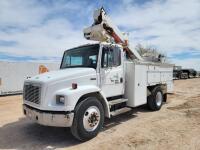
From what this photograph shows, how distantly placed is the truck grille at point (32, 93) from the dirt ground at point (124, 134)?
102 cm

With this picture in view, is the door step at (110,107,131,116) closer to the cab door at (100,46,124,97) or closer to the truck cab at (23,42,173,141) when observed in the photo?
the truck cab at (23,42,173,141)

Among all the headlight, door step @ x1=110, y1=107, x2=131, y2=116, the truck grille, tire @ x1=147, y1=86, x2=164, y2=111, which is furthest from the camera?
tire @ x1=147, y1=86, x2=164, y2=111

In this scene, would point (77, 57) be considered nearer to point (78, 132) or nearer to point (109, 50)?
point (109, 50)

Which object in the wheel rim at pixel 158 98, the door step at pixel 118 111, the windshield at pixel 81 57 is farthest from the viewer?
the wheel rim at pixel 158 98

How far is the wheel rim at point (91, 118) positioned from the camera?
5.04m

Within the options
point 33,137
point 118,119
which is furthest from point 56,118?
point 118,119

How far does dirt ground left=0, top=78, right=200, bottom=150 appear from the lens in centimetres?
476

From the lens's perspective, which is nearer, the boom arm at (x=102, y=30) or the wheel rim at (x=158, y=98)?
the boom arm at (x=102, y=30)

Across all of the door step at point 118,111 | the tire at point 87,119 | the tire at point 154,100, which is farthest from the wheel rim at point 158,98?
the tire at point 87,119

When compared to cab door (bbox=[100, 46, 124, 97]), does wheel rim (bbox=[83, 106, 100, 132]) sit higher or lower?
lower

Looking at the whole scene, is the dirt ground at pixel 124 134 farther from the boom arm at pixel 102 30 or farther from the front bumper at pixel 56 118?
the boom arm at pixel 102 30

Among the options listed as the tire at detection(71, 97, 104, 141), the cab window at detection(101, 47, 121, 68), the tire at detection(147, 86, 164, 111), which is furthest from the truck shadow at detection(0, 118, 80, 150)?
the tire at detection(147, 86, 164, 111)

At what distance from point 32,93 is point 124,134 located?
2602 millimetres

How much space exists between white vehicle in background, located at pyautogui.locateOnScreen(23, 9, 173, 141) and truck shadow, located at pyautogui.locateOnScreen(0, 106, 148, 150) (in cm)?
49
